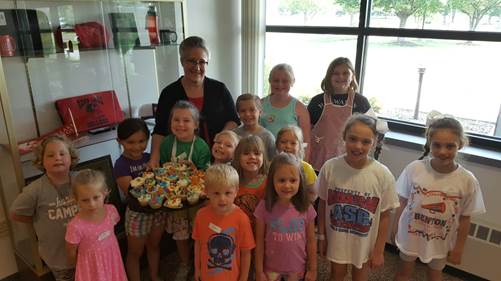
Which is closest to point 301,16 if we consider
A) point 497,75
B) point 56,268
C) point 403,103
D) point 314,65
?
point 314,65

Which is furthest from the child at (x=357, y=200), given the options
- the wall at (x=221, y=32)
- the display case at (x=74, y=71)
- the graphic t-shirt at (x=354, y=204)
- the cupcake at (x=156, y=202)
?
the wall at (x=221, y=32)

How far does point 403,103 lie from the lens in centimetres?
294

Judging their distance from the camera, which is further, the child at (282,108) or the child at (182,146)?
the child at (282,108)

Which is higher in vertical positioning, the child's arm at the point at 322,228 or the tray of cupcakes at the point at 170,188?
the tray of cupcakes at the point at 170,188

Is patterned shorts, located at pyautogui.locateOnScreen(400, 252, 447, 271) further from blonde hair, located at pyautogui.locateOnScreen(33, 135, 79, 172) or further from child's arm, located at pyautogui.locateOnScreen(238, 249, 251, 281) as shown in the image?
blonde hair, located at pyautogui.locateOnScreen(33, 135, 79, 172)

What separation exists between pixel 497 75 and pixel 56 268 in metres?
2.90

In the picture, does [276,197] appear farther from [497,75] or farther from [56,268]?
[497,75]

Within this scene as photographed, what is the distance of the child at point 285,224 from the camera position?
1.62m

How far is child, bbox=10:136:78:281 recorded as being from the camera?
178cm

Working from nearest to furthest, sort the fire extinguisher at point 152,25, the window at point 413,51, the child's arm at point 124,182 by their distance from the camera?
the child's arm at point 124,182 < the window at point 413,51 < the fire extinguisher at point 152,25

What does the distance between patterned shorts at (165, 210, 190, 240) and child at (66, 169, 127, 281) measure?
0.39m

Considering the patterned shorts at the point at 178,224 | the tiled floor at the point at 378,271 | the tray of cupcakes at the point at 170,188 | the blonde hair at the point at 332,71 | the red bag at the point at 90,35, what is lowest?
the tiled floor at the point at 378,271

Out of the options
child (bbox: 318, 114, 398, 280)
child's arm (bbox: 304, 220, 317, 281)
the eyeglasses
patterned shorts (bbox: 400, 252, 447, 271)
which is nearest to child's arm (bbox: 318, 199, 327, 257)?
child (bbox: 318, 114, 398, 280)

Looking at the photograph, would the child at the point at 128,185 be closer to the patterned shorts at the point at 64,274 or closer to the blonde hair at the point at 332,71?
the patterned shorts at the point at 64,274
